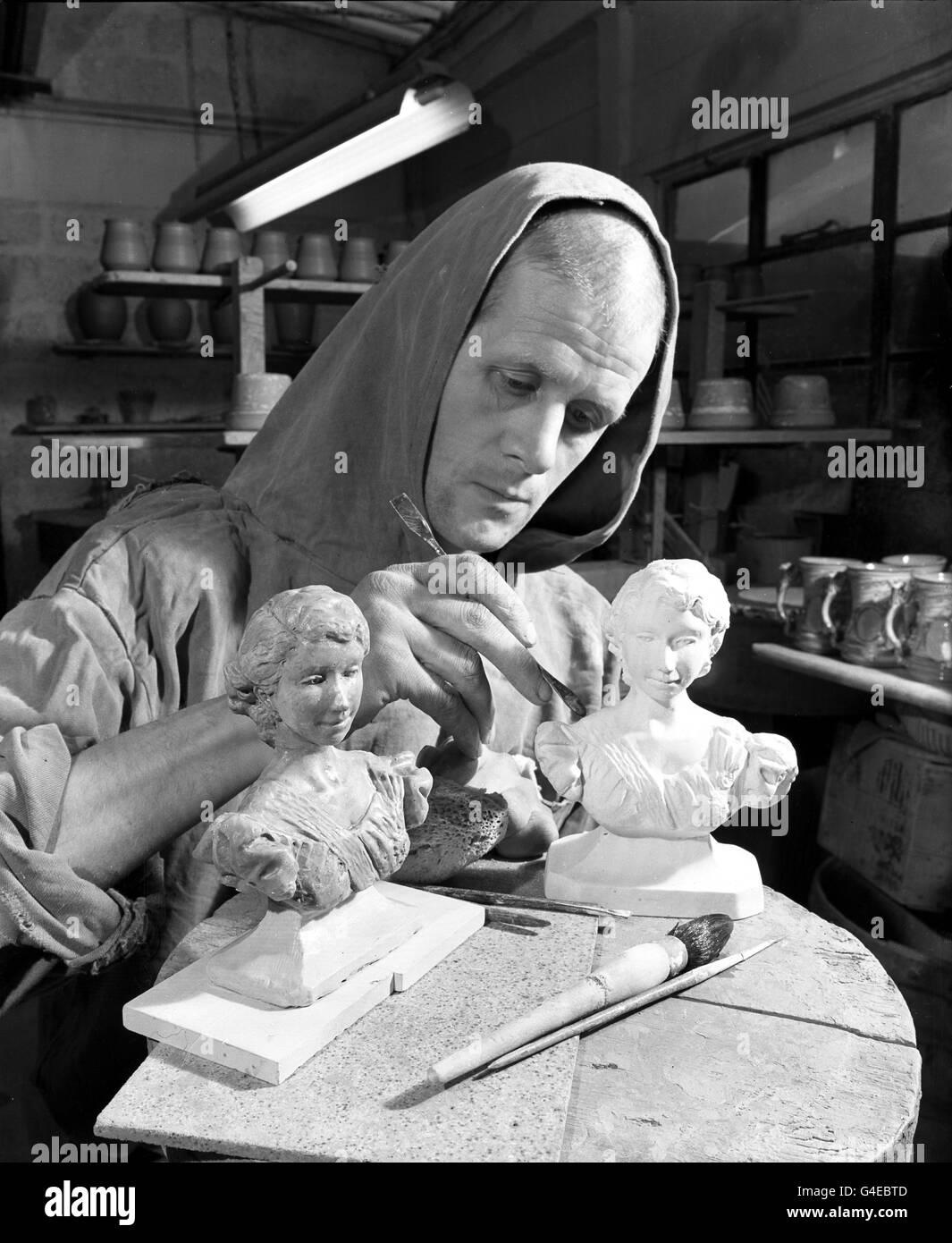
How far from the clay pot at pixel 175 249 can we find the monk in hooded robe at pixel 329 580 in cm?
260

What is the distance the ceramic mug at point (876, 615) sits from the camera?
2.63 metres

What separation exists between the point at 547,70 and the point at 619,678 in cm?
294

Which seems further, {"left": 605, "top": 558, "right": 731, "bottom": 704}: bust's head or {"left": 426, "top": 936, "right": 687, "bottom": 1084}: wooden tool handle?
{"left": 605, "top": 558, "right": 731, "bottom": 704}: bust's head

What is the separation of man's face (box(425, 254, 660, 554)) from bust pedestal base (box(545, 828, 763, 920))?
0.54m

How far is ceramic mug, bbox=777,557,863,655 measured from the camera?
279 cm

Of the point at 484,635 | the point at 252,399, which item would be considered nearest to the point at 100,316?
the point at 252,399

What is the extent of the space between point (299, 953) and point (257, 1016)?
2.8 inches

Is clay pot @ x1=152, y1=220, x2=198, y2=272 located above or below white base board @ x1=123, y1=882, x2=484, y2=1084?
above

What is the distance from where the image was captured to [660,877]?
54.4 inches

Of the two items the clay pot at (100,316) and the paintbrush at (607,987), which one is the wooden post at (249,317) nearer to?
the clay pot at (100,316)

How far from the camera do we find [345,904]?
119 centimetres

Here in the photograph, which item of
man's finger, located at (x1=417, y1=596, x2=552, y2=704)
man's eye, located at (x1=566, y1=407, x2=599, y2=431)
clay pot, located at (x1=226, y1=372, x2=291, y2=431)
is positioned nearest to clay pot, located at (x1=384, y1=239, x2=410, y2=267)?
clay pot, located at (x1=226, y1=372, x2=291, y2=431)

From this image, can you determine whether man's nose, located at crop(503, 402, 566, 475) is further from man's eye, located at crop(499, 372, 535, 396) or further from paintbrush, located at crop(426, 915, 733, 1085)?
paintbrush, located at crop(426, 915, 733, 1085)

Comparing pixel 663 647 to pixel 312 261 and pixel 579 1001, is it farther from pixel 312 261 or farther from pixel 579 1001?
pixel 312 261
